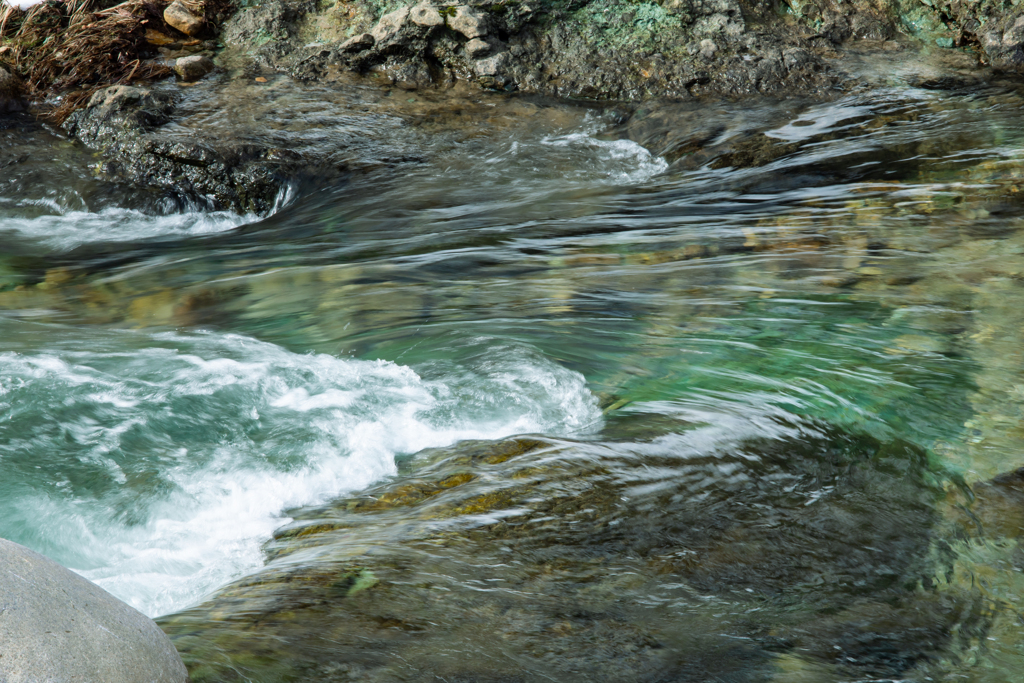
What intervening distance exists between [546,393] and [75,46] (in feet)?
23.4

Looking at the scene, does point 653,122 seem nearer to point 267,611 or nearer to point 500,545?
point 500,545

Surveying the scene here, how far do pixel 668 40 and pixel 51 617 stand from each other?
782 centimetres

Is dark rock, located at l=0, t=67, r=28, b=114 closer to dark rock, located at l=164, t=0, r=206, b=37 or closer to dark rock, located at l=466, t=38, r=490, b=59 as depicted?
dark rock, located at l=164, t=0, r=206, b=37

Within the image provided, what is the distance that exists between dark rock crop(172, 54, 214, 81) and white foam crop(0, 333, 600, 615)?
444 cm

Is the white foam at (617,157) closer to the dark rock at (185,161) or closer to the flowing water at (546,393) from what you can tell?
the flowing water at (546,393)

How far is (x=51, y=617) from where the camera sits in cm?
174

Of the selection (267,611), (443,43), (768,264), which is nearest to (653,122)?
(443,43)

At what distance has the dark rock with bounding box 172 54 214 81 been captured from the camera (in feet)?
25.8

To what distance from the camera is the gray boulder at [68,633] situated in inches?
65.3

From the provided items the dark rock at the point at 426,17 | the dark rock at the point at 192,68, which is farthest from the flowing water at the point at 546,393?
the dark rock at the point at 426,17

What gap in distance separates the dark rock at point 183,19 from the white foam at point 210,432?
5371 mm

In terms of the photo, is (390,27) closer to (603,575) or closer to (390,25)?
(390,25)

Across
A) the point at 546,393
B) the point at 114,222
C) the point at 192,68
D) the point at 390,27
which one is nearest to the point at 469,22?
the point at 390,27

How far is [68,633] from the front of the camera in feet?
5.70
